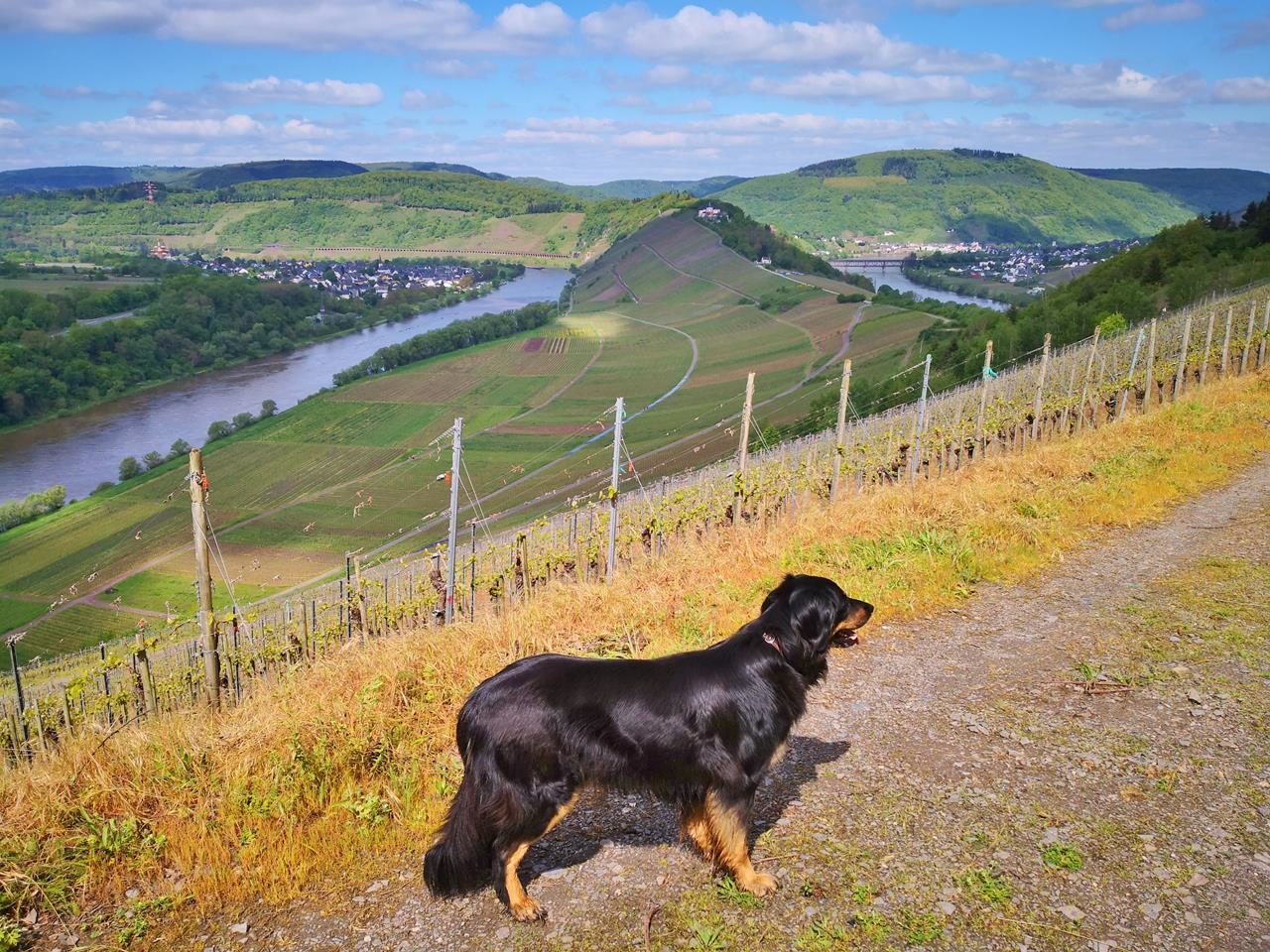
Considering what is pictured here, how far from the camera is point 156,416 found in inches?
3551

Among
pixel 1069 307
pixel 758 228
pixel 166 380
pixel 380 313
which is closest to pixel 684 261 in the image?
pixel 758 228

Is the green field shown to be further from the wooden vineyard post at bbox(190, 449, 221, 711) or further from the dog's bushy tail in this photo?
the dog's bushy tail

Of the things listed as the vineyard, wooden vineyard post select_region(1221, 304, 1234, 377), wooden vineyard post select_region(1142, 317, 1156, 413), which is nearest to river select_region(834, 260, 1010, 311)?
wooden vineyard post select_region(1221, 304, 1234, 377)

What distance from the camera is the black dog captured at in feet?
11.9

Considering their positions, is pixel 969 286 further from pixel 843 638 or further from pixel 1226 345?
pixel 843 638

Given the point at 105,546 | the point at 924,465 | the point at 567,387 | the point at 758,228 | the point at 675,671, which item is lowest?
the point at 105,546

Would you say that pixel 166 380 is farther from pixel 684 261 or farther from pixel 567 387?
pixel 684 261

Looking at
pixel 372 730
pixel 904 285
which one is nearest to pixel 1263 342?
pixel 372 730

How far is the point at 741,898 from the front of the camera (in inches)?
149

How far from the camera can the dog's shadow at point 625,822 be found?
13.5 feet

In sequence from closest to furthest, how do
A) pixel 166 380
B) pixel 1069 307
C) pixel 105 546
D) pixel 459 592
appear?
pixel 459 592 < pixel 1069 307 < pixel 105 546 < pixel 166 380

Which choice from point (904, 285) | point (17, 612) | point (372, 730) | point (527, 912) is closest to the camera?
point (527, 912)

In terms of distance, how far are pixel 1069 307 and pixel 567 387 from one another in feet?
162

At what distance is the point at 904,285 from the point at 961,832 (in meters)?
155
